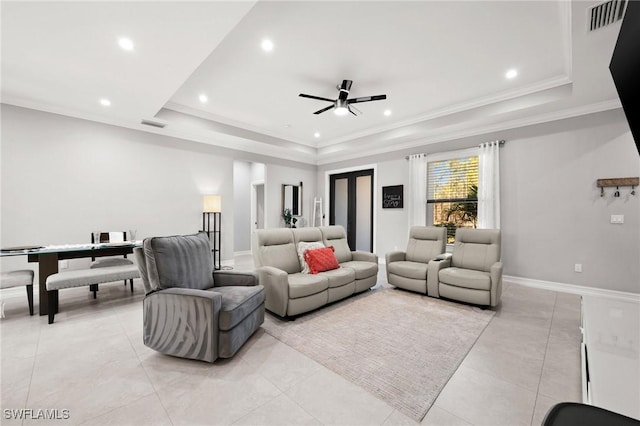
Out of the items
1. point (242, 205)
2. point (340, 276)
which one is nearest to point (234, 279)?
point (340, 276)

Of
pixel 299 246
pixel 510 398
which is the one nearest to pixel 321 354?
pixel 510 398

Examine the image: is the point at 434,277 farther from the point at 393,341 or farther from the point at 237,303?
the point at 237,303

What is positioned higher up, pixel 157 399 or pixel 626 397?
pixel 626 397

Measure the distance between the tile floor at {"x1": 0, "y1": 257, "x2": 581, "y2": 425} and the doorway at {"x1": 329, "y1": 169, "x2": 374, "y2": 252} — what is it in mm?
4259

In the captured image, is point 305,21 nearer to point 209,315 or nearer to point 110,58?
point 110,58

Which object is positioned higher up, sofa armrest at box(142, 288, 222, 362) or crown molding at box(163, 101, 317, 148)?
crown molding at box(163, 101, 317, 148)

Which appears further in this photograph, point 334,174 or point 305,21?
point 334,174

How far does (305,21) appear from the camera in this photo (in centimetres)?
262

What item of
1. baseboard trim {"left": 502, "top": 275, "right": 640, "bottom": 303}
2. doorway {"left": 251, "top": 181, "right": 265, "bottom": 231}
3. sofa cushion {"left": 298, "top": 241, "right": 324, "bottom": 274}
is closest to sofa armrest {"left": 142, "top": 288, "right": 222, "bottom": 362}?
sofa cushion {"left": 298, "top": 241, "right": 324, "bottom": 274}

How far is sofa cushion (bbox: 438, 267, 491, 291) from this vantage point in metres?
3.35

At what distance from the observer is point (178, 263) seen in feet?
8.07

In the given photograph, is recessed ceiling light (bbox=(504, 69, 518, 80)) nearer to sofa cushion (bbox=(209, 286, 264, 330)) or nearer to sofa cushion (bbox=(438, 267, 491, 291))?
sofa cushion (bbox=(438, 267, 491, 291))

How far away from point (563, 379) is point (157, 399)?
282 cm

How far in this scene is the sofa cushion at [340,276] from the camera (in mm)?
3383
